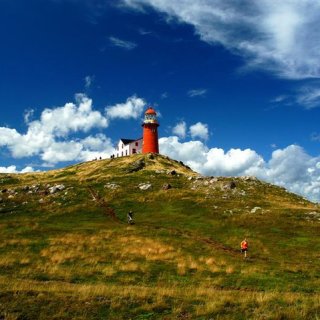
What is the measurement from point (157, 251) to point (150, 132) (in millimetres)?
94139

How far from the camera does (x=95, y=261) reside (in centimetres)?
3912

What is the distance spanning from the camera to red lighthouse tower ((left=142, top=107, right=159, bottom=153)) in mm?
135625

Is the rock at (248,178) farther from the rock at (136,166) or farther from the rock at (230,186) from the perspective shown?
the rock at (136,166)

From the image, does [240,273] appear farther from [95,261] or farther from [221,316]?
[221,316]

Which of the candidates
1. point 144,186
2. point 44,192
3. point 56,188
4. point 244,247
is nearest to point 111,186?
point 144,186

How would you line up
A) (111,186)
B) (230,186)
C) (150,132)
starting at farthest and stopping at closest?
(150,132), (111,186), (230,186)

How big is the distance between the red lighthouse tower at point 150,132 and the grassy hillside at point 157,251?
30.3m

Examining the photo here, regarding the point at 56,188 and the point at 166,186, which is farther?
the point at 56,188

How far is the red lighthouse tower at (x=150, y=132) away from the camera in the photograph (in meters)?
136

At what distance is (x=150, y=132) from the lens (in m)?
136

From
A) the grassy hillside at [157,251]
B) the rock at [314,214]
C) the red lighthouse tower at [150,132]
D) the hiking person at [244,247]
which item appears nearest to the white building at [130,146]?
the red lighthouse tower at [150,132]

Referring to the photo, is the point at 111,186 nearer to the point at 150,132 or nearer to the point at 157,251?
the point at 150,132

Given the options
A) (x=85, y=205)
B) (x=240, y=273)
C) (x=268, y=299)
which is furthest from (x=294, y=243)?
(x=85, y=205)

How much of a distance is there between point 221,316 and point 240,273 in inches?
708
